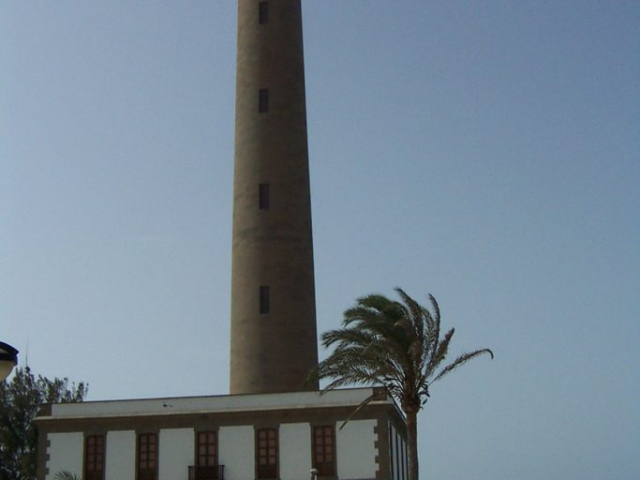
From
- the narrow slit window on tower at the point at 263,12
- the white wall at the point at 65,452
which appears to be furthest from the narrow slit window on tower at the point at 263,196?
the white wall at the point at 65,452

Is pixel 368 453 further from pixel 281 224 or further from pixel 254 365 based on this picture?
pixel 281 224

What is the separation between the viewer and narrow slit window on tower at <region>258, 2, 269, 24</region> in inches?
1684

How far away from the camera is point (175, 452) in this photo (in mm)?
35188

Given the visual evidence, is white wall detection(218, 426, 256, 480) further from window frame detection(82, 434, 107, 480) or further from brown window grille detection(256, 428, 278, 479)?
window frame detection(82, 434, 107, 480)

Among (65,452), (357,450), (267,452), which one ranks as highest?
(65,452)

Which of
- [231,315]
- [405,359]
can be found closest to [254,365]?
[231,315]

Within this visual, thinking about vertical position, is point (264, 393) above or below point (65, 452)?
above

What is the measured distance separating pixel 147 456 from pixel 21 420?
19.9 m

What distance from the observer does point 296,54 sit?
4288 centimetres

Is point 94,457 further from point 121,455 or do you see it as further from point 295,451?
point 295,451

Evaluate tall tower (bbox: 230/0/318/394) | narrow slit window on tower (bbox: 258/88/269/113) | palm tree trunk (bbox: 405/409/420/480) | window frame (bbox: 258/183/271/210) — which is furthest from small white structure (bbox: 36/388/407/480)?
narrow slit window on tower (bbox: 258/88/269/113)

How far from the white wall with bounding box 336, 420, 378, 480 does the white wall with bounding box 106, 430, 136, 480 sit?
24.4 ft

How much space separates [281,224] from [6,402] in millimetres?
21863

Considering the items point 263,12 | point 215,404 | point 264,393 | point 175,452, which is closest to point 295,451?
point 264,393
